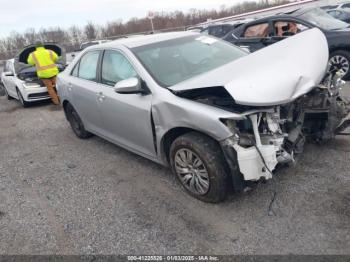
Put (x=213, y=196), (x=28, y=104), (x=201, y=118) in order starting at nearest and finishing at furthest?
1. (x=201, y=118)
2. (x=213, y=196)
3. (x=28, y=104)

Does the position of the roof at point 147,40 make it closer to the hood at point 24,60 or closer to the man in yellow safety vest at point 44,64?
the man in yellow safety vest at point 44,64

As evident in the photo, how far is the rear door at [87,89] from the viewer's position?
4590mm

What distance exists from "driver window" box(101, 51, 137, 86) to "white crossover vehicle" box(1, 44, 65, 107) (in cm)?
554

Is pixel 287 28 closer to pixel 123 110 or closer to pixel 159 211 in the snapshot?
pixel 123 110

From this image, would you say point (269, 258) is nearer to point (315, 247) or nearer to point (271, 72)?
point (315, 247)

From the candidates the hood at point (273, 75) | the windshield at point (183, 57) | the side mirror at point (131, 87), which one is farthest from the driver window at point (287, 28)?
the side mirror at point (131, 87)

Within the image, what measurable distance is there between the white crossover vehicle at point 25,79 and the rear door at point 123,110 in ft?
17.9

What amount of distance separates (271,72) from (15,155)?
4568 mm

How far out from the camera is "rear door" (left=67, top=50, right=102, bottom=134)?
4.59 m

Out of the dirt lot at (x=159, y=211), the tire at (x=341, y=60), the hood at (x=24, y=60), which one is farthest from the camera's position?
the hood at (x=24, y=60)

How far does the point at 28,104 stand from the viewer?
9.52 m

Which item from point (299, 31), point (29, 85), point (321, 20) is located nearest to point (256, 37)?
point (299, 31)

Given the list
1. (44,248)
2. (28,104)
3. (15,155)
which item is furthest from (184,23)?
(44,248)

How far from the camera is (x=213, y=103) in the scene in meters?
3.15
